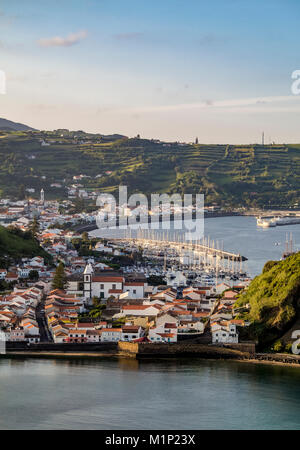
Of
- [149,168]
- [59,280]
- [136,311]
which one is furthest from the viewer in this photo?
[149,168]

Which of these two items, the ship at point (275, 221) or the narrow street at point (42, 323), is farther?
the ship at point (275, 221)

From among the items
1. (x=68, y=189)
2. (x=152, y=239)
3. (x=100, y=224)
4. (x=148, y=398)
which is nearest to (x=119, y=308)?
(x=148, y=398)

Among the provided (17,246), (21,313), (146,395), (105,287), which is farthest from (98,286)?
(146,395)

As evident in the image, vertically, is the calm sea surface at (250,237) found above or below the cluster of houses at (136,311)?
above

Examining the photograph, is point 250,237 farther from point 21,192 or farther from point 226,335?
point 226,335

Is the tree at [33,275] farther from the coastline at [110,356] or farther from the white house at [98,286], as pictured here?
the coastline at [110,356]

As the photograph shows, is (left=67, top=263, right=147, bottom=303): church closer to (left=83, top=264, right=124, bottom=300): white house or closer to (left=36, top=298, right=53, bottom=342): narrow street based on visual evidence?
(left=83, top=264, right=124, bottom=300): white house

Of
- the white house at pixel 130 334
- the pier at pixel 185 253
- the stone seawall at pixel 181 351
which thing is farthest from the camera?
the pier at pixel 185 253

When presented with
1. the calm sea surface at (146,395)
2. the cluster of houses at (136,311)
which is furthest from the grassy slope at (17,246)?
the calm sea surface at (146,395)
